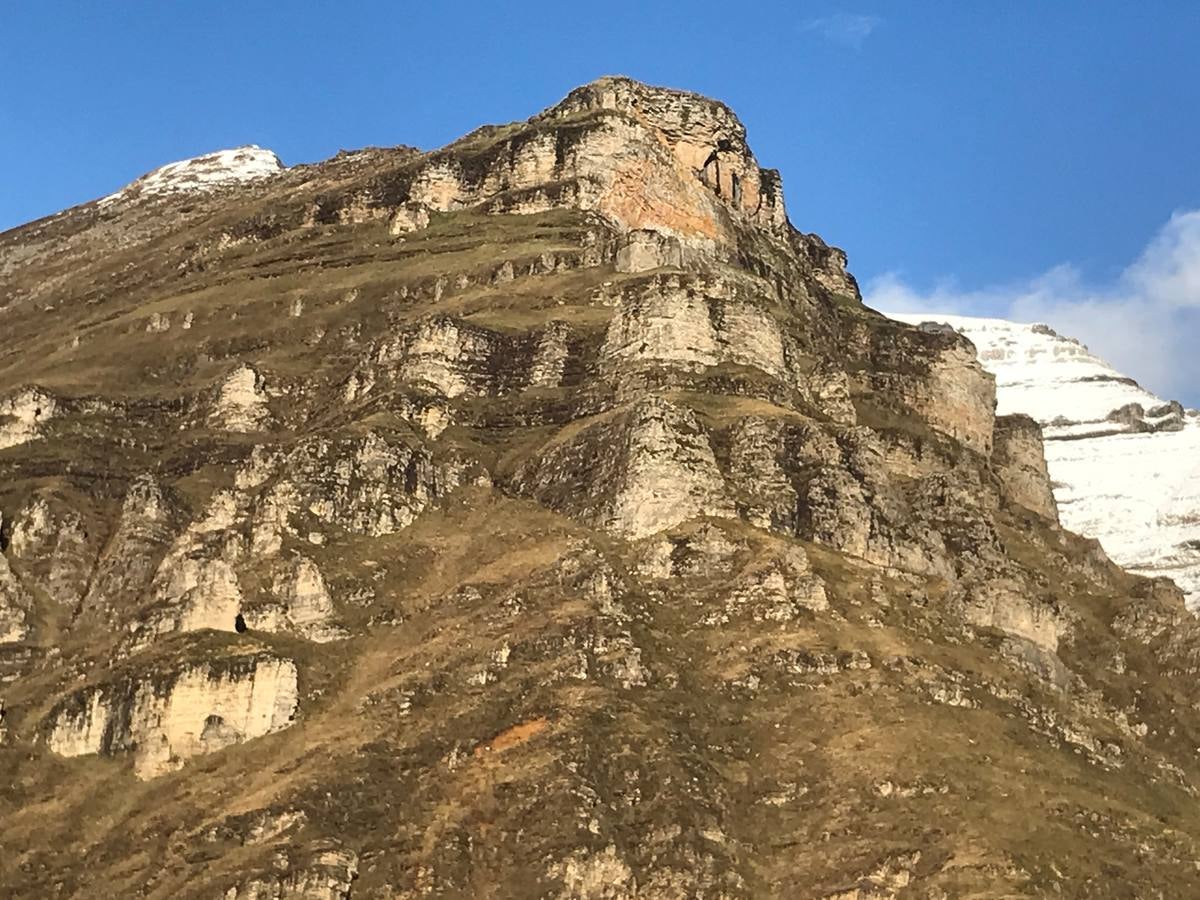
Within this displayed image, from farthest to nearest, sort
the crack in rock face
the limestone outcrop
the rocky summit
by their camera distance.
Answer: the crack in rock face
the limestone outcrop
the rocky summit

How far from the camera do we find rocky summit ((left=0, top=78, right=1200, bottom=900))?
8762 cm

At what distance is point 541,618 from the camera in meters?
104

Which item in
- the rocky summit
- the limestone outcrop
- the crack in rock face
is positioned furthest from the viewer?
the crack in rock face

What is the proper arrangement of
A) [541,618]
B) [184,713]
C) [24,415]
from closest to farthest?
[184,713] < [541,618] < [24,415]

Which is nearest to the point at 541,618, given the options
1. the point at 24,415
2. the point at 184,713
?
the point at 184,713

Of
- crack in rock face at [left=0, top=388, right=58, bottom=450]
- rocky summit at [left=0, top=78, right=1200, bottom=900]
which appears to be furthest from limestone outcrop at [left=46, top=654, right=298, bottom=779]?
crack in rock face at [left=0, top=388, right=58, bottom=450]

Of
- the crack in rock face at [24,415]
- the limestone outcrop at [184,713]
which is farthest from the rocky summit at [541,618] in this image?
the crack in rock face at [24,415]

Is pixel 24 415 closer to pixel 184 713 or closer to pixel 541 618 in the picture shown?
pixel 184 713

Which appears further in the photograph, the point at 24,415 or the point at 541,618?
the point at 24,415

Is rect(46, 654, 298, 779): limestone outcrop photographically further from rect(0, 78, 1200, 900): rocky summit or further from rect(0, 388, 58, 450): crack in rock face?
rect(0, 388, 58, 450): crack in rock face

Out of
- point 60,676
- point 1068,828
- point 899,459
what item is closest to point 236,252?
point 899,459

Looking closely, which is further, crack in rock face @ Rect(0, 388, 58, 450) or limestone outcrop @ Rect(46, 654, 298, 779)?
crack in rock face @ Rect(0, 388, 58, 450)

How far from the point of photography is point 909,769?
297ft

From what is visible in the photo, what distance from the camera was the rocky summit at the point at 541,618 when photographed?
87.6 metres
